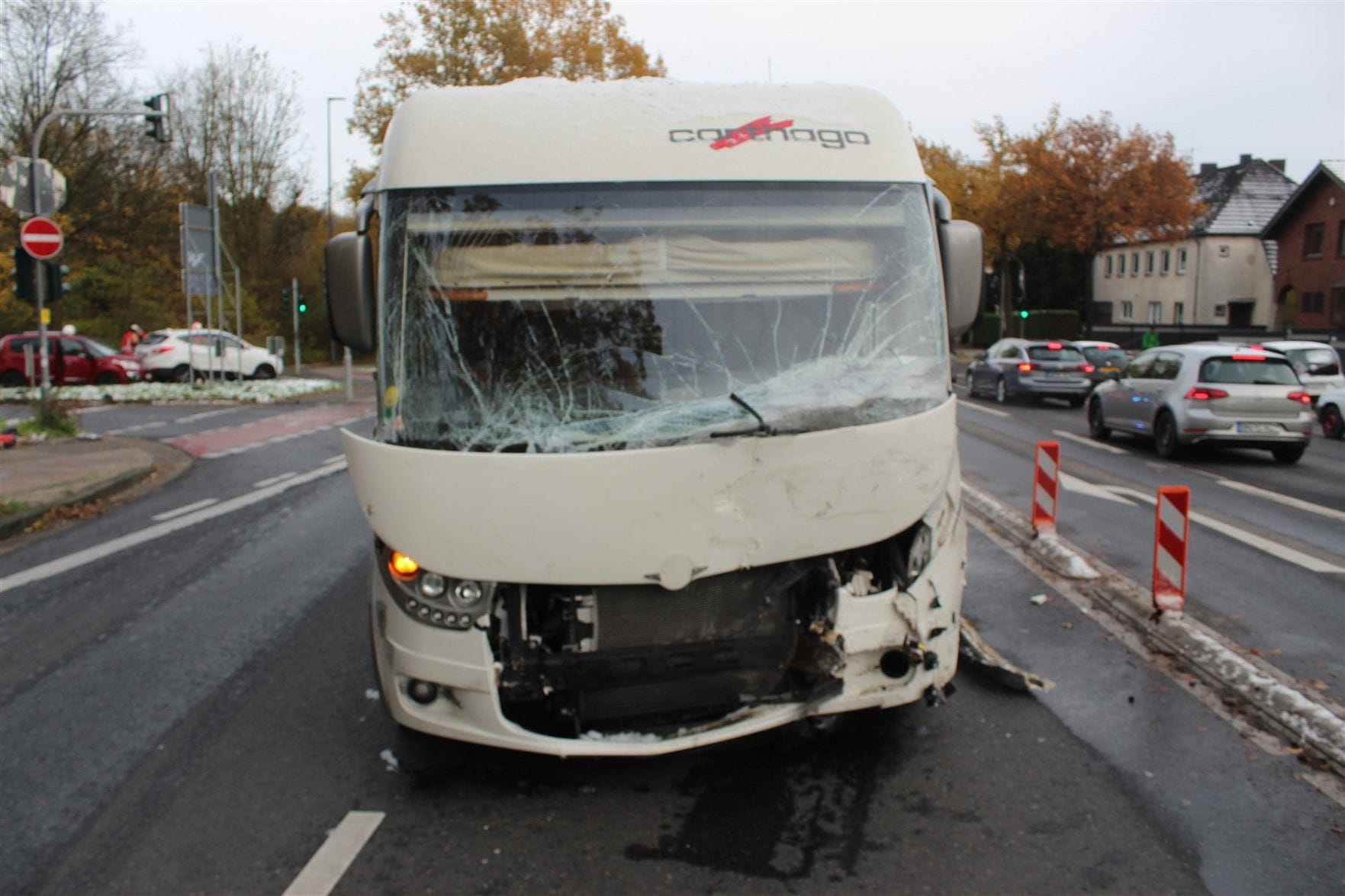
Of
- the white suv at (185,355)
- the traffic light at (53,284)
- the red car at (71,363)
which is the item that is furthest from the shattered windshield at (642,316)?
the white suv at (185,355)

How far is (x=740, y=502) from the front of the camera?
4113 mm

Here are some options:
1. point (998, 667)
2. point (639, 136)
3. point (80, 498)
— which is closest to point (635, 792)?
point (998, 667)

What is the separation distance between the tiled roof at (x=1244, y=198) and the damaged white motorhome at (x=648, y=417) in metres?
58.8

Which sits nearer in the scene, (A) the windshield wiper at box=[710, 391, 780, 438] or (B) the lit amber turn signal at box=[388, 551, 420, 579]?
(A) the windshield wiper at box=[710, 391, 780, 438]

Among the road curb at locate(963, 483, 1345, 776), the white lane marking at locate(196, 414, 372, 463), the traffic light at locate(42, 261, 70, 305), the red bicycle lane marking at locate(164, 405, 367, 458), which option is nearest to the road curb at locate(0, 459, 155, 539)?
the white lane marking at locate(196, 414, 372, 463)

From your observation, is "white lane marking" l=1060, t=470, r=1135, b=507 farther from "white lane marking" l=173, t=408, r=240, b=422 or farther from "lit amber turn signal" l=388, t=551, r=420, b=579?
"white lane marking" l=173, t=408, r=240, b=422

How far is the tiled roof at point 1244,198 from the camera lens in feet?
191

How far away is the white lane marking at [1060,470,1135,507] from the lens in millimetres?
12328

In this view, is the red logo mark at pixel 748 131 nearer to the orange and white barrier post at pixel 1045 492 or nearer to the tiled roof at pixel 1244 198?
the orange and white barrier post at pixel 1045 492

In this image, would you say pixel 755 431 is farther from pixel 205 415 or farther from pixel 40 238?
pixel 205 415

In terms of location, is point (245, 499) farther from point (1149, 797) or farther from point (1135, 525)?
point (1149, 797)

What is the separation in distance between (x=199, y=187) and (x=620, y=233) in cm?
4730

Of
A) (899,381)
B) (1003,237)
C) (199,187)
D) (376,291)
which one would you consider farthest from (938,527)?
(1003,237)

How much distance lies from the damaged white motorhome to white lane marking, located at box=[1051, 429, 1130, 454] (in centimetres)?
1374
